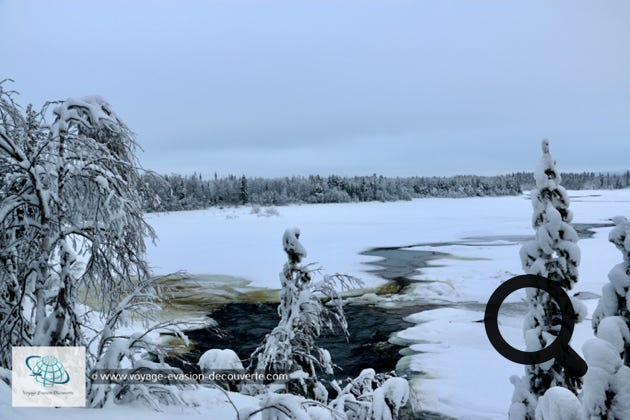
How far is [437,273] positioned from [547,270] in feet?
51.9

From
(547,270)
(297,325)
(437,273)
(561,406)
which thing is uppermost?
(547,270)

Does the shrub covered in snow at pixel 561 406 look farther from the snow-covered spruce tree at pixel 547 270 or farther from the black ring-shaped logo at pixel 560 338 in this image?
the snow-covered spruce tree at pixel 547 270

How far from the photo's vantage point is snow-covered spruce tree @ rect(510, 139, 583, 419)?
15.6 ft

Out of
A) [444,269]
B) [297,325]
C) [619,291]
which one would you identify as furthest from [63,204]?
[444,269]

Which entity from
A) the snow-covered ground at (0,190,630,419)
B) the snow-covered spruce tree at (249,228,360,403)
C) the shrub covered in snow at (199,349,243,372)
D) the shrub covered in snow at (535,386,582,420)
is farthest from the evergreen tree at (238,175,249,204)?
the shrub covered in snow at (535,386,582,420)

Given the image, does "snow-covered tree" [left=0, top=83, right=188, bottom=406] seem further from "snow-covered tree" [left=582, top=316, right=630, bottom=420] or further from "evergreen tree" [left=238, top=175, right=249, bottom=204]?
"evergreen tree" [left=238, top=175, right=249, bottom=204]

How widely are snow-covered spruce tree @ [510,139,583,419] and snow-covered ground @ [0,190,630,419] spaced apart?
3251 mm

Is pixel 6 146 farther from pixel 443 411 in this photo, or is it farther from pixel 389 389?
pixel 443 411

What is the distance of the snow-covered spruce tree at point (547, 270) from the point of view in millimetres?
4762

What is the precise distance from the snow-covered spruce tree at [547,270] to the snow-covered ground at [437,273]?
10.7 ft

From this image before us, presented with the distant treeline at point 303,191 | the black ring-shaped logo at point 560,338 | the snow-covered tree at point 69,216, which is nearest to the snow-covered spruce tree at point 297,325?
the snow-covered tree at point 69,216

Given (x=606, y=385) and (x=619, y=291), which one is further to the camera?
(x=619, y=291)

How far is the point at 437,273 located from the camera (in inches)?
793

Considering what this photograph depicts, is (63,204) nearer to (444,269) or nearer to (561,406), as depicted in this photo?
(561,406)
